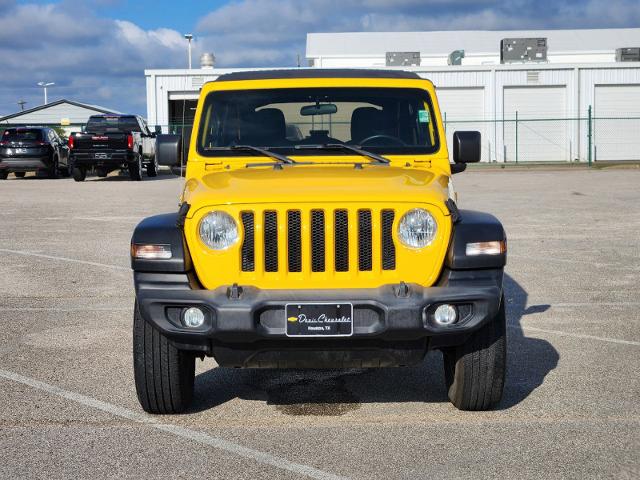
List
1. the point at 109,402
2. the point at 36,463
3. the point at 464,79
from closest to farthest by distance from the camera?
the point at 36,463 → the point at 109,402 → the point at 464,79

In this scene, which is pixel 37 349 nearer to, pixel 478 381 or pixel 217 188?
pixel 217 188

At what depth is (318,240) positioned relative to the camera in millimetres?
5059

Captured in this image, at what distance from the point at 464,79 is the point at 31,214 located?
29337mm

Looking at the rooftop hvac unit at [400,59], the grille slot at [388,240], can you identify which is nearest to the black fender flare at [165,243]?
the grille slot at [388,240]

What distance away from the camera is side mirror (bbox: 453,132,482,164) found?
6.69 m

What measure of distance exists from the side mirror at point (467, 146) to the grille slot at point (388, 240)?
1.78m

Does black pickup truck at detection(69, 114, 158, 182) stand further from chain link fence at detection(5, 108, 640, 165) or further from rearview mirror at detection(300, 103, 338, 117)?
rearview mirror at detection(300, 103, 338, 117)

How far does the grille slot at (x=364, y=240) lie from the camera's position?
199 inches

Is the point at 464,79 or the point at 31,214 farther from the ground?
the point at 464,79

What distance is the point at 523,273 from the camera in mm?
10977

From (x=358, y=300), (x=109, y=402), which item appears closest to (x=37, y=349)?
(x=109, y=402)

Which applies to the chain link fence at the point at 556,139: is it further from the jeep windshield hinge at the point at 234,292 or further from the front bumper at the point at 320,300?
the jeep windshield hinge at the point at 234,292

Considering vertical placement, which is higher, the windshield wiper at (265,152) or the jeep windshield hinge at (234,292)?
the windshield wiper at (265,152)

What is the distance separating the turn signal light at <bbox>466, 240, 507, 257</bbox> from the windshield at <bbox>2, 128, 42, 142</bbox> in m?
27.9
